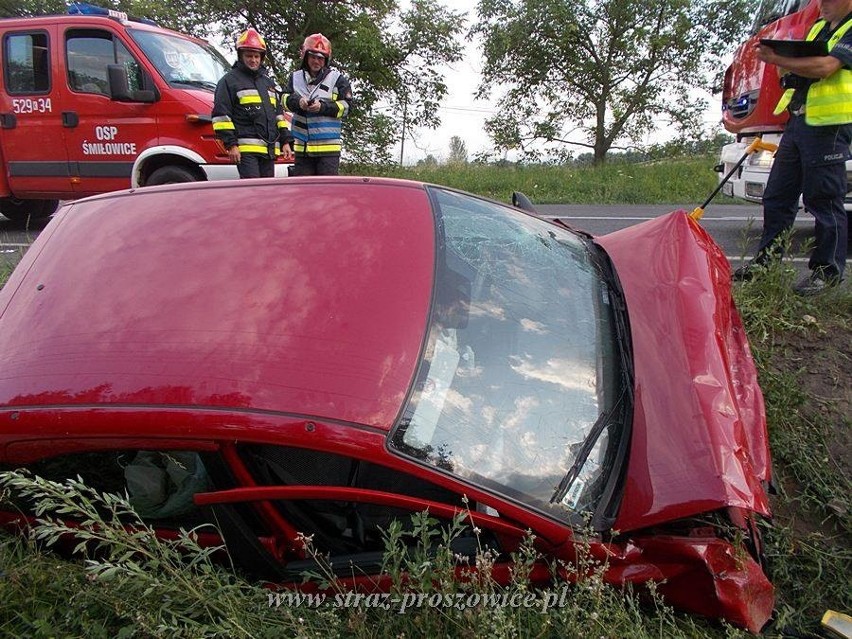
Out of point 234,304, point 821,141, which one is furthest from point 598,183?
point 234,304

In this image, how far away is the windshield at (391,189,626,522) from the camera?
1442 millimetres

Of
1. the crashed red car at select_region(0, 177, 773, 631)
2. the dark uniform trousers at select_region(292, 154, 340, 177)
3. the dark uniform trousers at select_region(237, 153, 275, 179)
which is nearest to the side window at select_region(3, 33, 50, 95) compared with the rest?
→ the dark uniform trousers at select_region(237, 153, 275, 179)

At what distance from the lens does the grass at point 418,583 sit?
1367 mm

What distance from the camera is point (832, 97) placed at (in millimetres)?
3201

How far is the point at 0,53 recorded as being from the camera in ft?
19.0

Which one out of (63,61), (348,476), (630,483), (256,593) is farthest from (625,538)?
(63,61)

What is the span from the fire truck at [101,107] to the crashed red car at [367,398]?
400cm

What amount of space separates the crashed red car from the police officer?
202cm

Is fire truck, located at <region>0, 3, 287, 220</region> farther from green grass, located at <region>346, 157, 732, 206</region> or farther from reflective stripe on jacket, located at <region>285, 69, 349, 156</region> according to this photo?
green grass, located at <region>346, 157, 732, 206</region>

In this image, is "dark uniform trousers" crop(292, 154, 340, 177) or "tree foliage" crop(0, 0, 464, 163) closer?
"dark uniform trousers" crop(292, 154, 340, 177)

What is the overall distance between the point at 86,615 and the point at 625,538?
1.45 metres

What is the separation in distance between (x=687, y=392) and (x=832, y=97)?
2638mm

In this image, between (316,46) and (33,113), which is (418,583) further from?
(33,113)

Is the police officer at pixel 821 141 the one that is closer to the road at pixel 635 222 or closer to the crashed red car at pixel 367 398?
the road at pixel 635 222
